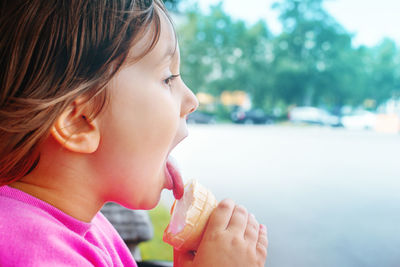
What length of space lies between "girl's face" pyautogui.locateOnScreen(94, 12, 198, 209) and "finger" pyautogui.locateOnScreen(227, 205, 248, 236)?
0.14 metres

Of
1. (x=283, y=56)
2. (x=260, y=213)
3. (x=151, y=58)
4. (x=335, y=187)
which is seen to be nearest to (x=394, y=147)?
(x=335, y=187)

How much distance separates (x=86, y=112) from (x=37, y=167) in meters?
0.10

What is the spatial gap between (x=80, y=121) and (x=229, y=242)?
29 centimetres

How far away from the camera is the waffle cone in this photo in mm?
668

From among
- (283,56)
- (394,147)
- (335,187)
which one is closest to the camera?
(335,187)

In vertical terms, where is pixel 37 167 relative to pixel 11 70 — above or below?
below

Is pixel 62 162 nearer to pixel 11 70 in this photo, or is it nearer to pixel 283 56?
pixel 11 70

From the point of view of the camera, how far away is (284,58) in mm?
14305

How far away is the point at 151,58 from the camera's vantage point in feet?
1.81

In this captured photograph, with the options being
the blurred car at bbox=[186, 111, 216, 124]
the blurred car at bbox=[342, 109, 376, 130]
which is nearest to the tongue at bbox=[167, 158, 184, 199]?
the blurred car at bbox=[186, 111, 216, 124]

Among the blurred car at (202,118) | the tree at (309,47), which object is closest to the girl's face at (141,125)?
the blurred car at (202,118)

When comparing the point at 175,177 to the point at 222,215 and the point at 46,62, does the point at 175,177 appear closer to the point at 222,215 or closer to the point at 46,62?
the point at 222,215

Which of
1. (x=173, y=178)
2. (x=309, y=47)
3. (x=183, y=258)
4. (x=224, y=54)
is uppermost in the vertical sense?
(x=173, y=178)

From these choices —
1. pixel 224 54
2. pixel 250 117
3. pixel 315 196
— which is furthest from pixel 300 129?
pixel 315 196
